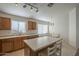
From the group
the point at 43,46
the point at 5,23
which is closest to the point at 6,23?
the point at 5,23

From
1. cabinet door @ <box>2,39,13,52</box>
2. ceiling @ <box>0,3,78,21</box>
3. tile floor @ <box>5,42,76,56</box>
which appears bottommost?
tile floor @ <box>5,42,76,56</box>

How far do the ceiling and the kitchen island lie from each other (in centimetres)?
42

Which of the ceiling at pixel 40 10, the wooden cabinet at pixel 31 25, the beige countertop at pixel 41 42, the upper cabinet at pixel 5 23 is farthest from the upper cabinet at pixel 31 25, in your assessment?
the upper cabinet at pixel 5 23

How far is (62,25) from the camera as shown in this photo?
2109 mm

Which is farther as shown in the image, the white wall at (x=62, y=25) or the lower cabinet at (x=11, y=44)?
the white wall at (x=62, y=25)

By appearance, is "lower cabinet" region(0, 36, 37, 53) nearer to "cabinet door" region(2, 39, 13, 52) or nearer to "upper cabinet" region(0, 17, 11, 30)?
"cabinet door" region(2, 39, 13, 52)

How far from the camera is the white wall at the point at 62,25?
2.09 meters

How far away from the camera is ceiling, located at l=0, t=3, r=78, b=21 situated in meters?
1.96

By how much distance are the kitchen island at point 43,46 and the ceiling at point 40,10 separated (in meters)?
0.42

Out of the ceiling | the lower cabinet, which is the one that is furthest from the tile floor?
the ceiling

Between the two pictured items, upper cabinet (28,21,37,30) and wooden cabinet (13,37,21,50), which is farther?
upper cabinet (28,21,37,30)

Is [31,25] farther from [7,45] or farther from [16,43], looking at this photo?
[7,45]

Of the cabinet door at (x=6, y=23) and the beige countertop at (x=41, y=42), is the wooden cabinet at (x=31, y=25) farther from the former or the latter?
the cabinet door at (x=6, y=23)

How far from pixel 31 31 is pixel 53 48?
0.53 m
